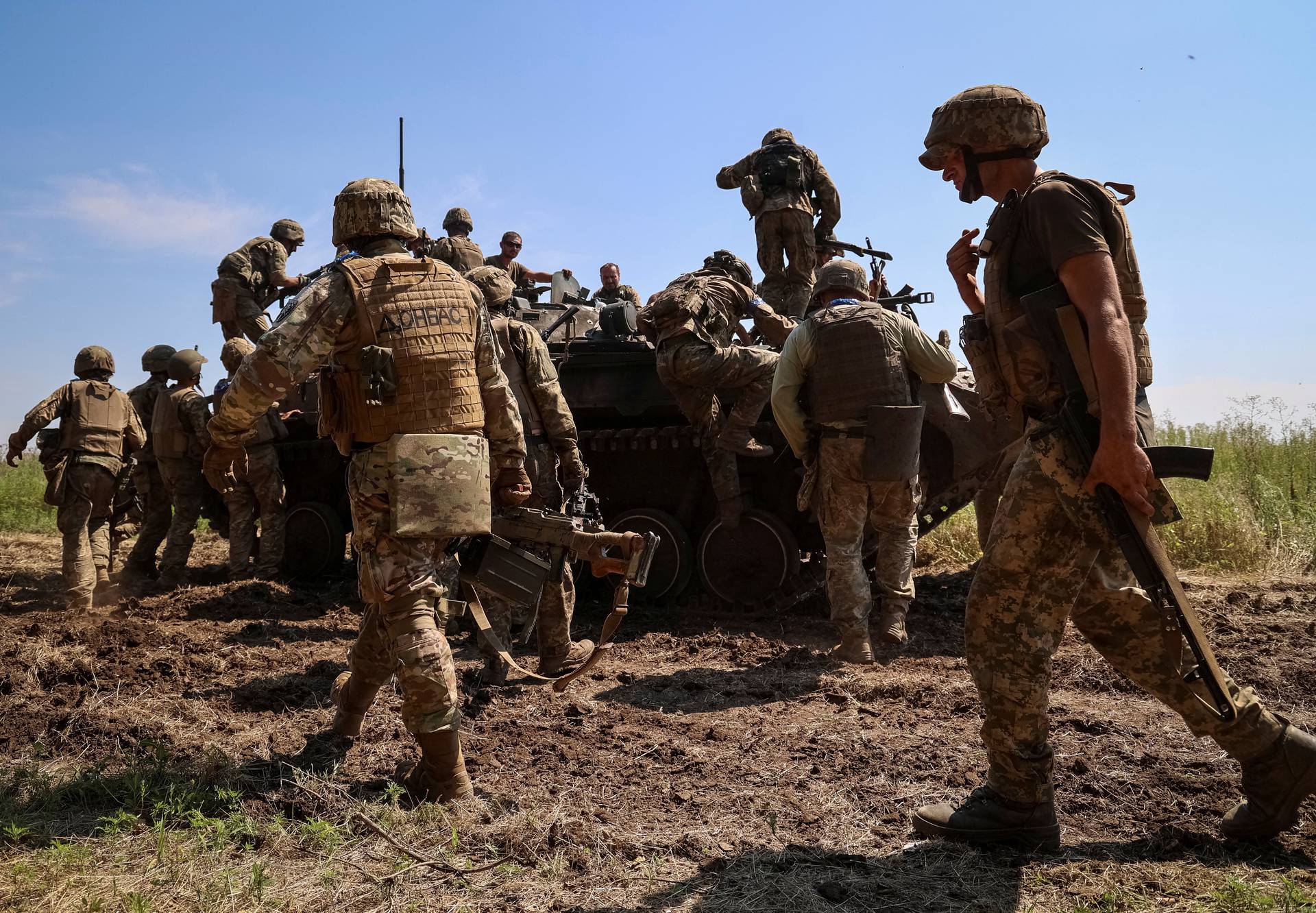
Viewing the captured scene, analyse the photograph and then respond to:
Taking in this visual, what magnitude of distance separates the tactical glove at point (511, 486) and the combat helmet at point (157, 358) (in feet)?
23.3

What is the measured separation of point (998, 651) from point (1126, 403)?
82 centimetres

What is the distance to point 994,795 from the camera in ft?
10.7

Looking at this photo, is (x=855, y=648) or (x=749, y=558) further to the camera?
(x=749, y=558)

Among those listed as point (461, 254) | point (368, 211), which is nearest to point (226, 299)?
point (461, 254)

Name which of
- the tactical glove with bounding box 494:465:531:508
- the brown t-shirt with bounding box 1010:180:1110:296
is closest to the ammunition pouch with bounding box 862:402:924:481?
the tactical glove with bounding box 494:465:531:508

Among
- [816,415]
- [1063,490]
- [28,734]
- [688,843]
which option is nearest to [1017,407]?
[1063,490]

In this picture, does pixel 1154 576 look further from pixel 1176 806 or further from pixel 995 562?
pixel 1176 806

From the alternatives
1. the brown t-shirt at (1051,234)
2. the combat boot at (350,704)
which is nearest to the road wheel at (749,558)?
the combat boot at (350,704)

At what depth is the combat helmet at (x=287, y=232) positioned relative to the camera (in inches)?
476

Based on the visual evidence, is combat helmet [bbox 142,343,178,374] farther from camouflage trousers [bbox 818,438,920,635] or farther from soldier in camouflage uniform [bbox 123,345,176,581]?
camouflage trousers [bbox 818,438,920,635]

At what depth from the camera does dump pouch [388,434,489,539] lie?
3893mm

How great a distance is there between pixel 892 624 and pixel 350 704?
334 cm

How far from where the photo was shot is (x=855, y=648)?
6191 millimetres

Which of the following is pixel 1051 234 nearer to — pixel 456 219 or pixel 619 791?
pixel 619 791
